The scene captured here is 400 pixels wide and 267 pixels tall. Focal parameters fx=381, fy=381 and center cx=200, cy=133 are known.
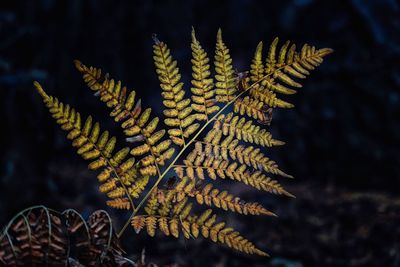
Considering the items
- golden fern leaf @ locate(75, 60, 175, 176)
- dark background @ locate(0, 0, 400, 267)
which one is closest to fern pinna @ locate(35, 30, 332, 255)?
golden fern leaf @ locate(75, 60, 175, 176)

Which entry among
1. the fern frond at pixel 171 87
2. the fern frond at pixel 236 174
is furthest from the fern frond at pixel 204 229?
the fern frond at pixel 171 87

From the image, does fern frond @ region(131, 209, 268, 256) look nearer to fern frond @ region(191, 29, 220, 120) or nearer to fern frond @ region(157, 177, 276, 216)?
fern frond @ region(157, 177, 276, 216)

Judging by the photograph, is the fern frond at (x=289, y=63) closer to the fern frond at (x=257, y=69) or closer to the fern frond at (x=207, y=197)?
the fern frond at (x=257, y=69)

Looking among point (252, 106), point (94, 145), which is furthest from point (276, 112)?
point (94, 145)

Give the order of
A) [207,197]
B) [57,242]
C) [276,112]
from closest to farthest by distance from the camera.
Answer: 1. [57,242]
2. [207,197]
3. [276,112]

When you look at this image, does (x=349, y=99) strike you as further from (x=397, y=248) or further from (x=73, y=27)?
(x=73, y=27)

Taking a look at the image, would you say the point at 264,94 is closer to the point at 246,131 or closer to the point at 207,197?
the point at 246,131
